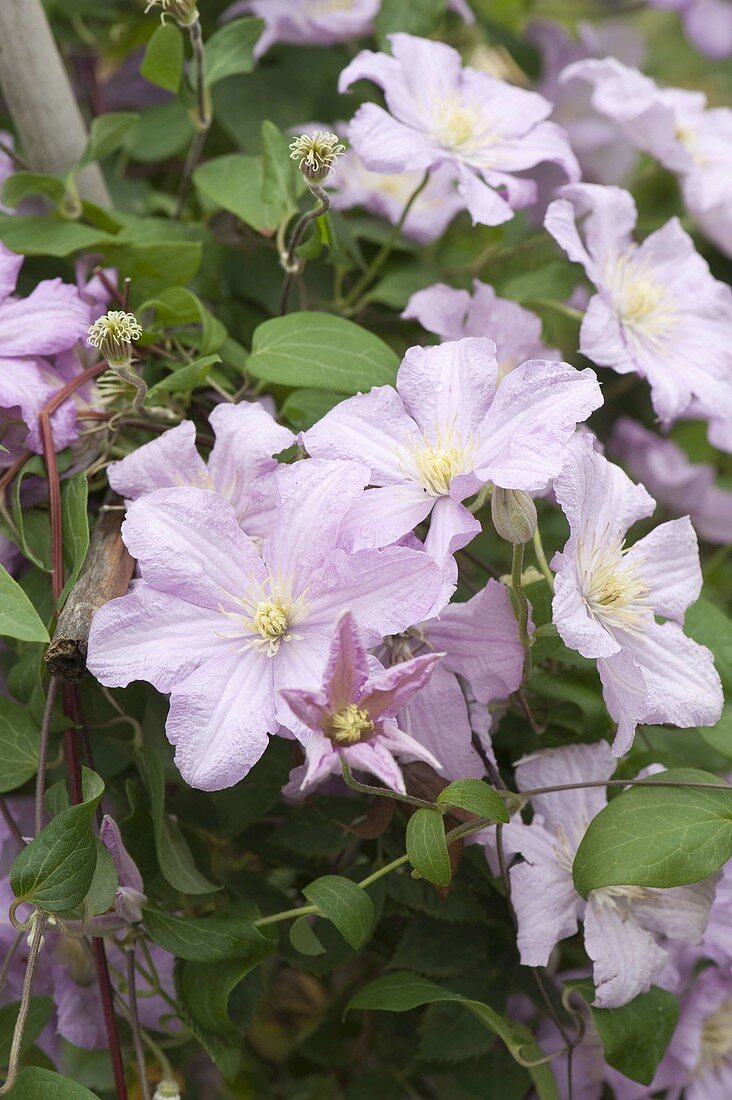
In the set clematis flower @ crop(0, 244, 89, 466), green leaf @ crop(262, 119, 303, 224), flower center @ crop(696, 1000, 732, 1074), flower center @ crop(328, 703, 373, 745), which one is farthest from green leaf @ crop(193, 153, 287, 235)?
flower center @ crop(696, 1000, 732, 1074)

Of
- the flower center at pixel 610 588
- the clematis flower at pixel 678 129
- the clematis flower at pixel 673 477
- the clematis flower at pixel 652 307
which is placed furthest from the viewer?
the clematis flower at pixel 673 477

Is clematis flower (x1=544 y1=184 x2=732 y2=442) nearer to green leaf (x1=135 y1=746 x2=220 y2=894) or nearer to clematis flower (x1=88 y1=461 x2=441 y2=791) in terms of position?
clematis flower (x1=88 y1=461 x2=441 y2=791)

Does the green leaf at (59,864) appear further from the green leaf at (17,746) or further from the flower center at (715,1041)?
the flower center at (715,1041)

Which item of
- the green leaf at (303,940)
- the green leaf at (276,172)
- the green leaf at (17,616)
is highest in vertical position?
the green leaf at (276,172)

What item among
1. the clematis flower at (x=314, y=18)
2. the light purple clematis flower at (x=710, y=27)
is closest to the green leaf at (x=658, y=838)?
the clematis flower at (x=314, y=18)

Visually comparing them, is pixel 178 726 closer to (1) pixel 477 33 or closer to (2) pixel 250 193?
(2) pixel 250 193
